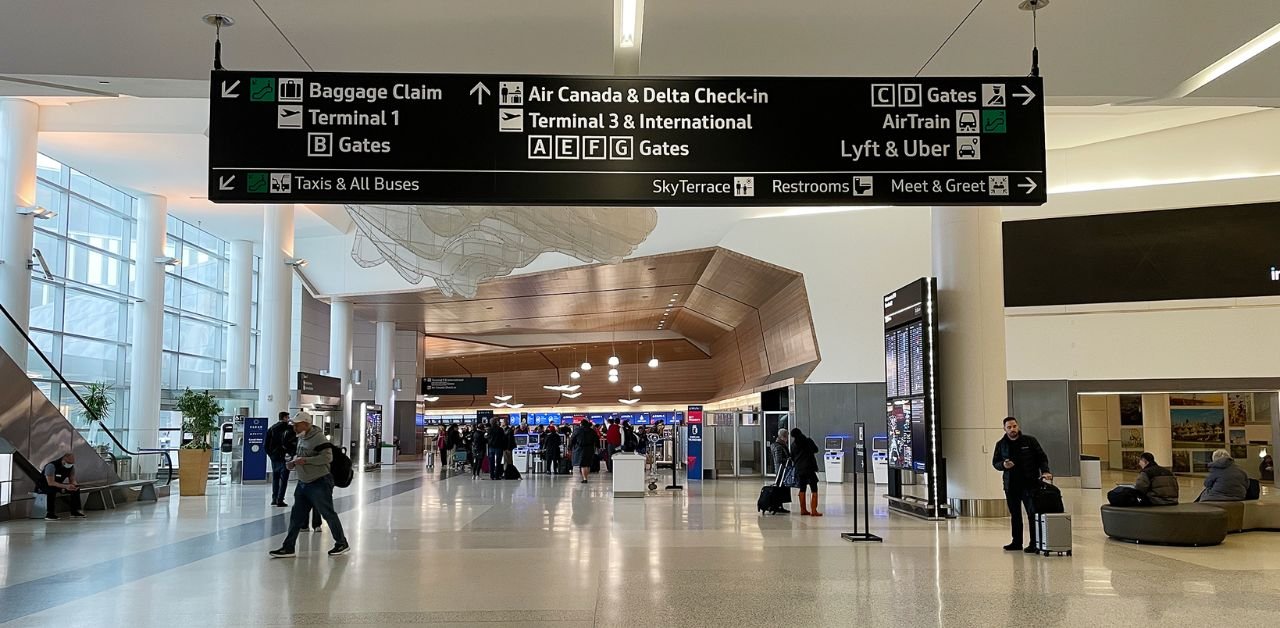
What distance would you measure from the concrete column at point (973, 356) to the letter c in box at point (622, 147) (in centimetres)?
A: 926

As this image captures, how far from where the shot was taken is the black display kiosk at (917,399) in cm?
1337

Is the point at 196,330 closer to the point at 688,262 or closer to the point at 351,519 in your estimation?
the point at 688,262

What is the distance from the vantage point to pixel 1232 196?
1819 cm

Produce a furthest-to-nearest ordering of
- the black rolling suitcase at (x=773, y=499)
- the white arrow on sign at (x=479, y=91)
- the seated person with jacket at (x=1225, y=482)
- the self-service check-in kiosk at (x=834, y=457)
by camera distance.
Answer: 1. the self-service check-in kiosk at (x=834, y=457)
2. the black rolling suitcase at (x=773, y=499)
3. the seated person with jacket at (x=1225, y=482)
4. the white arrow on sign at (x=479, y=91)

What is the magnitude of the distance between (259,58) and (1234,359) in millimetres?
18323

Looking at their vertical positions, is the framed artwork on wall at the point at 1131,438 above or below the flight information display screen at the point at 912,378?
below

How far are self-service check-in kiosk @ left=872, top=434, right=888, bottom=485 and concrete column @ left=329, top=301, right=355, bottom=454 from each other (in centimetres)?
1504

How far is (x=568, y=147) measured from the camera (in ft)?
18.2

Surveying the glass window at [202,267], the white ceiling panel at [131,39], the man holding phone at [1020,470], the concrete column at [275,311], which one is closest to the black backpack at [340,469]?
the white ceiling panel at [131,39]

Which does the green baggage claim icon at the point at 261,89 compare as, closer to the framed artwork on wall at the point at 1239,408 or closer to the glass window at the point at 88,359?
the glass window at the point at 88,359

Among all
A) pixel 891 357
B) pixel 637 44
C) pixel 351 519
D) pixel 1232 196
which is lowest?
pixel 351 519

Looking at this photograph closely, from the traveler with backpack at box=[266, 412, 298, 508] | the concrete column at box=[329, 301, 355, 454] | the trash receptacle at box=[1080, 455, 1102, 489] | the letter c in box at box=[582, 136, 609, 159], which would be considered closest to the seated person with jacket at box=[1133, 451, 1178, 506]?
the letter c in box at box=[582, 136, 609, 159]

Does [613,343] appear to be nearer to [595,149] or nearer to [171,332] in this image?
[171,332]

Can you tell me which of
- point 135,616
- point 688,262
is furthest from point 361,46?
point 688,262
